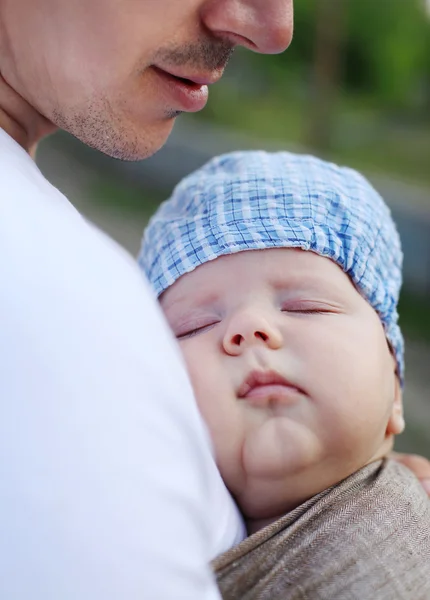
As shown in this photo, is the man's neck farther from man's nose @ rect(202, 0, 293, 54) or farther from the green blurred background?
the green blurred background

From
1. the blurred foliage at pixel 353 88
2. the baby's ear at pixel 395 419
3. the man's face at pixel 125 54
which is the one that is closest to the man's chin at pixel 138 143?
the man's face at pixel 125 54

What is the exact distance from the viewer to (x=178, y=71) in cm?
158

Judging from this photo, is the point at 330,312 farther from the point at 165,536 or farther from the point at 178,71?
the point at 165,536

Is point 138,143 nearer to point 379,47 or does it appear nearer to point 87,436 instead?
point 87,436

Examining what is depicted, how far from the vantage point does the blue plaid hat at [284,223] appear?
1.75 meters

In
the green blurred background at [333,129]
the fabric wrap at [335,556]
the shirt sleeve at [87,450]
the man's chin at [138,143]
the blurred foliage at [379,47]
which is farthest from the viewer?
the blurred foliage at [379,47]

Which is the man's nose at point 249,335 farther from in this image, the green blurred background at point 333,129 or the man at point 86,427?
the green blurred background at point 333,129

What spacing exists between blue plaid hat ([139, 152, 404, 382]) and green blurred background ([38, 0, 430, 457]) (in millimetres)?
2820

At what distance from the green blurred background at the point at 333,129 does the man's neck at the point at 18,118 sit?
11.0 ft

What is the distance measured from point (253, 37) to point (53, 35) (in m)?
0.43

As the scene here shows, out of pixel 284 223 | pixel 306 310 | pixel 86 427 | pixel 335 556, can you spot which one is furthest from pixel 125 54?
pixel 335 556

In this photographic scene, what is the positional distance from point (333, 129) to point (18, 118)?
8358 millimetres

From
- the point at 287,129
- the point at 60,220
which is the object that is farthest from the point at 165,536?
the point at 287,129

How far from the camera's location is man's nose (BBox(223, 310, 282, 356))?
1.58 metres
